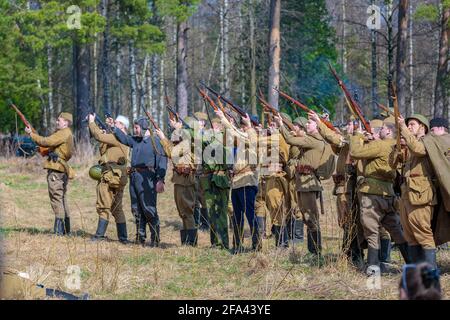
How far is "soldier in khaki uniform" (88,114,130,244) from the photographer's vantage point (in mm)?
11109

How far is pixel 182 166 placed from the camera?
10625 mm

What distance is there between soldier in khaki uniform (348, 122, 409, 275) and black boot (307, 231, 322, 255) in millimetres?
942

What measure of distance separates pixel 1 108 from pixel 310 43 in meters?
12.5

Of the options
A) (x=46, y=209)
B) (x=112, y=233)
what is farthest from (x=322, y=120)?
(x=46, y=209)

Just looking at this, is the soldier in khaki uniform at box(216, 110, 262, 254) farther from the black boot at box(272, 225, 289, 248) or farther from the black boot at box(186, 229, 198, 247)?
the black boot at box(186, 229, 198, 247)

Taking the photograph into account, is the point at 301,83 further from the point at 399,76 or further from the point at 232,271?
the point at 232,271

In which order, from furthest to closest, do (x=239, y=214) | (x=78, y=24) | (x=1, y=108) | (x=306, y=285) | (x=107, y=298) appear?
(x=1, y=108) < (x=78, y=24) < (x=239, y=214) < (x=306, y=285) < (x=107, y=298)

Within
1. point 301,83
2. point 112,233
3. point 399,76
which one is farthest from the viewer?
point 301,83

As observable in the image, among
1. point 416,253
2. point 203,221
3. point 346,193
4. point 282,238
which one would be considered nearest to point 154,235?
point 203,221

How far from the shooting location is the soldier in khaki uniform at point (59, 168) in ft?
37.7

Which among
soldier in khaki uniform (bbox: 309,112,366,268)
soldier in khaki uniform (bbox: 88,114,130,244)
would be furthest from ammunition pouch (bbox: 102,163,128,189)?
soldier in khaki uniform (bbox: 309,112,366,268)

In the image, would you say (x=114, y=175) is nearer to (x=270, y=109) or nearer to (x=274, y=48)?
(x=270, y=109)

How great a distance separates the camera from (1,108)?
3069 cm

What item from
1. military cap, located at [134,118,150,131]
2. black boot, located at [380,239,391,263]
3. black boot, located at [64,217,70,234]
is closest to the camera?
black boot, located at [380,239,391,263]
